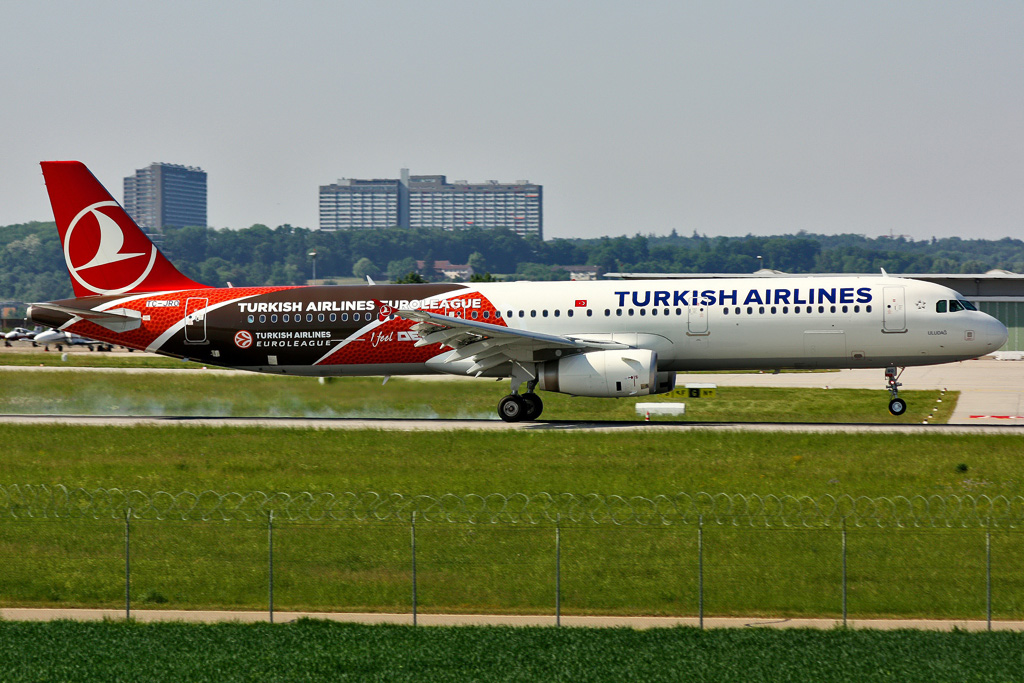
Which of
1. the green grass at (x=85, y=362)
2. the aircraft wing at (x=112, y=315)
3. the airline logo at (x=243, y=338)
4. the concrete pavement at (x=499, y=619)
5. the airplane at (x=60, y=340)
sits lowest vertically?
the airplane at (x=60, y=340)

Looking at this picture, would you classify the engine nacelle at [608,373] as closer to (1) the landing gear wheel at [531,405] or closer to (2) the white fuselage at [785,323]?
(2) the white fuselage at [785,323]

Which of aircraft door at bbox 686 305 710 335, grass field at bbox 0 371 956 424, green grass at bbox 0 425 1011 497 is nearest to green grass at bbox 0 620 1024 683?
green grass at bbox 0 425 1011 497

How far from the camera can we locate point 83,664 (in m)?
17.0

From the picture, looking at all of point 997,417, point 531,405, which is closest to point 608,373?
point 531,405

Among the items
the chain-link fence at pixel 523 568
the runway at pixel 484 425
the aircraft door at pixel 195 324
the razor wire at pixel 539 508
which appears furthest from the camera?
the aircraft door at pixel 195 324

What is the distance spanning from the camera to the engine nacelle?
36.3 meters

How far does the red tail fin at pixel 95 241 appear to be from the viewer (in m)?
41.5

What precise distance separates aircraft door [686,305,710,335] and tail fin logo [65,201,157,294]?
20.3 m

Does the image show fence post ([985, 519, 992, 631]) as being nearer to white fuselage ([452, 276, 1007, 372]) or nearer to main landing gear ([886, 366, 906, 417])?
white fuselage ([452, 276, 1007, 372])

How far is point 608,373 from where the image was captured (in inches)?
1435

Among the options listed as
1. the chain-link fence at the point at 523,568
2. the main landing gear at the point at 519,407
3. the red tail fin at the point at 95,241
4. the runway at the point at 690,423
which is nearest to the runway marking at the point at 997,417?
the runway at the point at 690,423

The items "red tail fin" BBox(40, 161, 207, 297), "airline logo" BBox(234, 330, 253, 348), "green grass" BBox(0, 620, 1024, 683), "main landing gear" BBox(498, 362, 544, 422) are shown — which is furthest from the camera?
"red tail fin" BBox(40, 161, 207, 297)

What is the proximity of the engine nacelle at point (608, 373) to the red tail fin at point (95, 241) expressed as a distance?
1580 centimetres

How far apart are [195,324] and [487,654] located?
26.5 m
